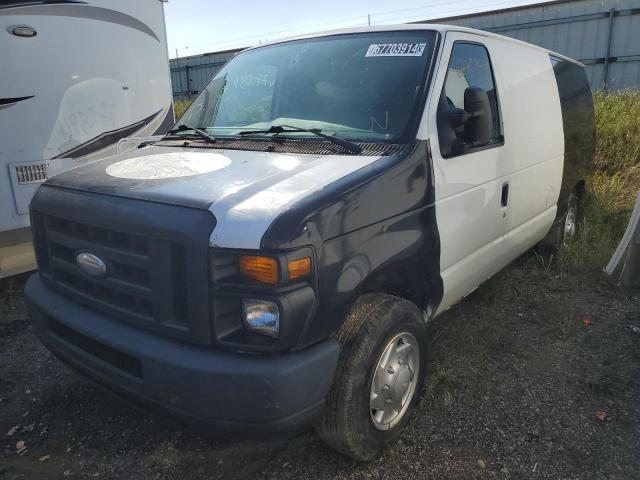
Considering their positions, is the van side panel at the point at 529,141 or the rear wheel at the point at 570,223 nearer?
the van side panel at the point at 529,141

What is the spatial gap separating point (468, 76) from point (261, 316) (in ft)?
7.02

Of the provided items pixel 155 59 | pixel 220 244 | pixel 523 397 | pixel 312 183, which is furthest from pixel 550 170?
pixel 155 59

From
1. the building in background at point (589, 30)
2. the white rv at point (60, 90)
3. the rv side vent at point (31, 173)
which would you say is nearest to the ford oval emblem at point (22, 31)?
the white rv at point (60, 90)

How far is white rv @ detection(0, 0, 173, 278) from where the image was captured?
14.7 ft

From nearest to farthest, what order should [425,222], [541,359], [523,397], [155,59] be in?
[425,222] < [523,397] < [541,359] < [155,59]

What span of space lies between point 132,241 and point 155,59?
14.0 ft

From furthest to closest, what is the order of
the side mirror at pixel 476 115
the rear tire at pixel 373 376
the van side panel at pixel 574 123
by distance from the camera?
the van side panel at pixel 574 123
the side mirror at pixel 476 115
the rear tire at pixel 373 376

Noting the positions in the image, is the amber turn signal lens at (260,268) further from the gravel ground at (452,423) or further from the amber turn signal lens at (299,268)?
the gravel ground at (452,423)

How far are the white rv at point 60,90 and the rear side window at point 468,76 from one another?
358cm

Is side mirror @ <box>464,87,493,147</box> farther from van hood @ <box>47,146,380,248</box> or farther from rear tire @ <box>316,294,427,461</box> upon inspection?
rear tire @ <box>316,294,427,461</box>

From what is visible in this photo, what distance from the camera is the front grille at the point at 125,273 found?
215cm

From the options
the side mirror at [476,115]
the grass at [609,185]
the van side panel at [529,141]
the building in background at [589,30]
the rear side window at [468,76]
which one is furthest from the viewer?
the building in background at [589,30]

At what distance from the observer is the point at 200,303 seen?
2084 millimetres

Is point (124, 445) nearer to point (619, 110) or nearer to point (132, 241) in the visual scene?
point (132, 241)
